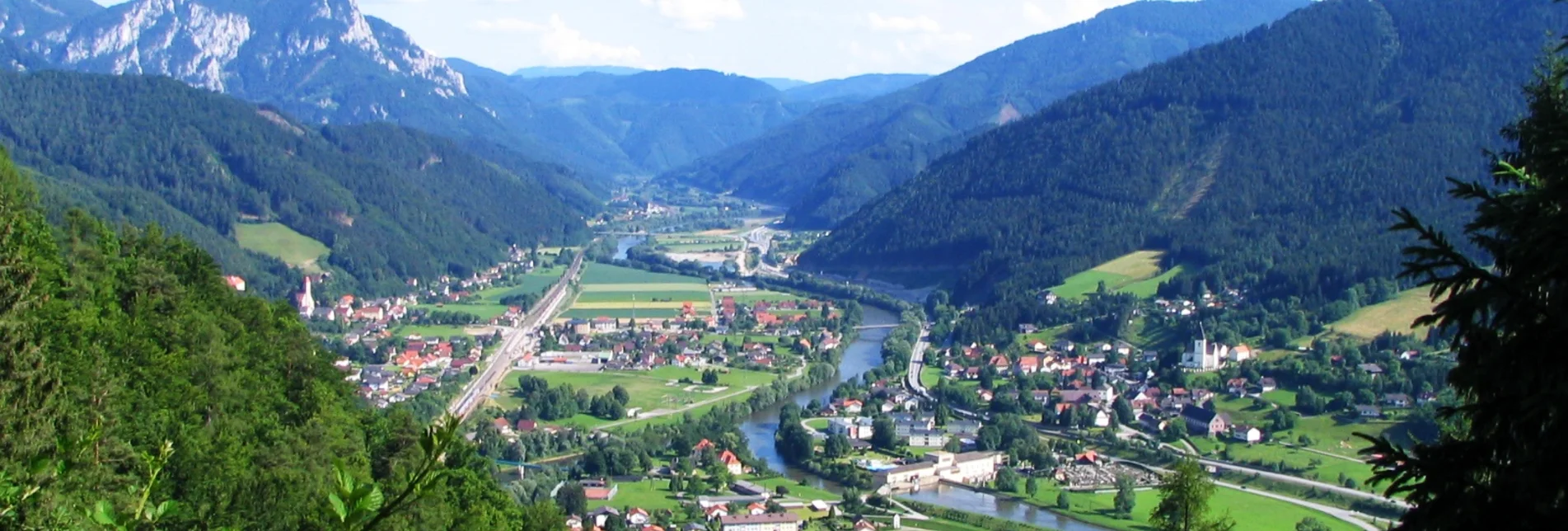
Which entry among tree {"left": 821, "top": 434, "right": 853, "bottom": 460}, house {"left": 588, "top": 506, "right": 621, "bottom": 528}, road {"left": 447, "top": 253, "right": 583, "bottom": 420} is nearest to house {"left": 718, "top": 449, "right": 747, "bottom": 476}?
tree {"left": 821, "top": 434, "right": 853, "bottom": 460}

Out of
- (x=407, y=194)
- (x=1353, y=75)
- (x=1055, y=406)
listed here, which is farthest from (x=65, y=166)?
(x=1353, y=75)

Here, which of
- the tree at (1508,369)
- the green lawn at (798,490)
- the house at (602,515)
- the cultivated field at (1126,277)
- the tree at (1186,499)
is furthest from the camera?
the cultivated field at (1126,277)

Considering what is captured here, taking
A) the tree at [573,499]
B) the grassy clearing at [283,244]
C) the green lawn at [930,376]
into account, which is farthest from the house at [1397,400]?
the grassy clearing at [283,244]

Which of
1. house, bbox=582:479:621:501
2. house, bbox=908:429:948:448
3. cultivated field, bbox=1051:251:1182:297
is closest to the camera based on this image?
house, bbox=582:479:621:501

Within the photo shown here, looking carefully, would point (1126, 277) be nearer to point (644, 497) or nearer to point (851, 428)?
point (851, 428)

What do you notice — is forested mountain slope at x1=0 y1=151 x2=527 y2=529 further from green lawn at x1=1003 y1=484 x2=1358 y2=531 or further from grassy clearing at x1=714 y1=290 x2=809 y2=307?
grassy clearing at x1=714 y1=290 x2=809 y2=307

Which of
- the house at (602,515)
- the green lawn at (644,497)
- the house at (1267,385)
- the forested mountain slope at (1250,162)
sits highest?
the forested mountain slope at (1250,162)

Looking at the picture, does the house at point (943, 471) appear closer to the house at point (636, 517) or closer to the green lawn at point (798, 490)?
the green lawn at point (798, 490)

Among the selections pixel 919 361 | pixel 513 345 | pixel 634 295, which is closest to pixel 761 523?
pixel 919 361
